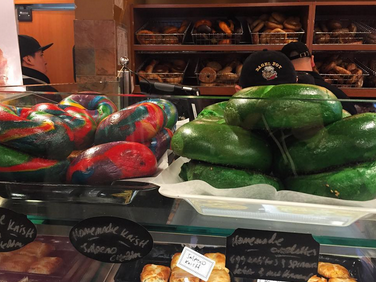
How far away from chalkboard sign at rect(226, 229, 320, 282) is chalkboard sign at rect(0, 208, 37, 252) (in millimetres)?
334

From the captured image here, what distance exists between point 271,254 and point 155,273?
515 mm

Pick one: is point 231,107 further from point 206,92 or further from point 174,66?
point 174,66

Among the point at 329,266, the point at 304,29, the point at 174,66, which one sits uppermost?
the point at 304,29

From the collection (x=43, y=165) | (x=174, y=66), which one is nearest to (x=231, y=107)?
(x=43, y=165)

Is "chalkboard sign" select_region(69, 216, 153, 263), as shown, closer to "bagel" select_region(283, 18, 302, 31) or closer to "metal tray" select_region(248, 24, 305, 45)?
"metal tray" select_region(248, 24, 305, 45)

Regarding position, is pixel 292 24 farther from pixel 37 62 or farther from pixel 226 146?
pixel 226 146

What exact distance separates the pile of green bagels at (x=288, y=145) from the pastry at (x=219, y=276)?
1.59ft

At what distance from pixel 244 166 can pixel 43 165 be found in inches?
12.4

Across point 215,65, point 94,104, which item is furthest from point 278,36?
point 94,104

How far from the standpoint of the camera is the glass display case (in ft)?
1.61

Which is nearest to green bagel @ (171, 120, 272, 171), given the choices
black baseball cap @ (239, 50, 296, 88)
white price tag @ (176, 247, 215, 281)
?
white price tag @ (176, 247, 215, 281)

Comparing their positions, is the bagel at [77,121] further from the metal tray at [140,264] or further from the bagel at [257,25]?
the bagel at [257,25]

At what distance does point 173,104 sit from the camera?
646mm

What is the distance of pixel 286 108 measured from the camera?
19.5 inches
